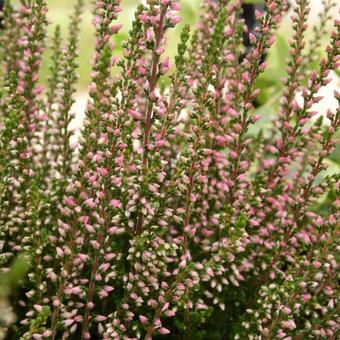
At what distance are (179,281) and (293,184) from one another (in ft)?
2.46

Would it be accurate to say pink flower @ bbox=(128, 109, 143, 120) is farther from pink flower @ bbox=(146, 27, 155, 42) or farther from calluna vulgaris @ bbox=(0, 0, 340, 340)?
pink flower @ bbox=(146, 27, 155, 42)

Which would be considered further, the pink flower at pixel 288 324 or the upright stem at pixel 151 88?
the pink flower at pixel 288 324

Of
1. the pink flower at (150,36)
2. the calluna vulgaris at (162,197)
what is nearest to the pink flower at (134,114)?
the calluna vulgaris at (162,197)

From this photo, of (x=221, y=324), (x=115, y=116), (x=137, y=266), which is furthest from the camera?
(x=221, y=324)

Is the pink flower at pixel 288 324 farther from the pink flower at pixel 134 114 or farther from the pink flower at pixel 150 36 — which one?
the pink flower at pixel 150 36

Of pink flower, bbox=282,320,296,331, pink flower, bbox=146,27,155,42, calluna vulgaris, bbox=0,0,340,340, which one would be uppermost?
pink flower, bbox=146,27,155,42

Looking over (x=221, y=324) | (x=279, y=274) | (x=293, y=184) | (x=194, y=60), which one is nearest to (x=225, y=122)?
(x=194, y=60)

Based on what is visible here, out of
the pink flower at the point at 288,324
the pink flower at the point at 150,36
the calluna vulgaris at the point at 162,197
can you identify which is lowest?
the pink flower at the point at 288,324

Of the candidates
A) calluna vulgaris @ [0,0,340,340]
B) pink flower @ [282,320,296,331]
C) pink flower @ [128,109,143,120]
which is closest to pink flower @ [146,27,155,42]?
calluna vulgaris @ [0,0,340,340]

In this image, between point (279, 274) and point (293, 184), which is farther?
point (293, 184)

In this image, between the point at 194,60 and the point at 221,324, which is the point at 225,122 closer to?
the point at 194,60

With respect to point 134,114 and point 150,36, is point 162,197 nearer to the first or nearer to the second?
point 134,114

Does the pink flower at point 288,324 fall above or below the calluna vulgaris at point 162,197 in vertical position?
below

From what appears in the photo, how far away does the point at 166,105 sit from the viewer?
4.04 ft
